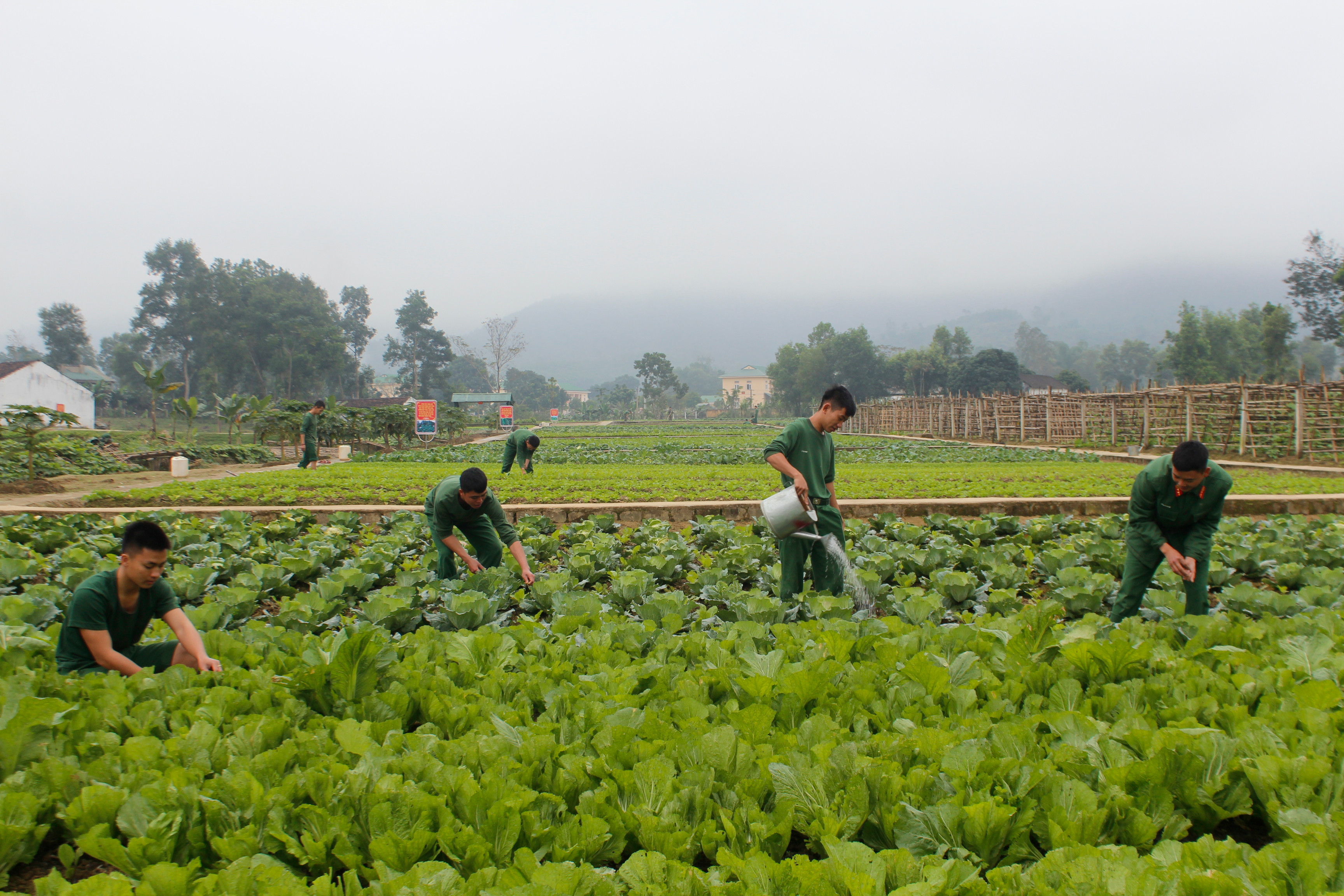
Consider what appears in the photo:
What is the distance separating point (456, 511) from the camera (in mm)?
5918

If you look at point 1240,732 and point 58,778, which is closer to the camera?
point 58,778

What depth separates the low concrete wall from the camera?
10.5m

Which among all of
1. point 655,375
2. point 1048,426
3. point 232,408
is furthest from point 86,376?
point 1048,426

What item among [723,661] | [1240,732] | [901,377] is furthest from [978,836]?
[901,377]

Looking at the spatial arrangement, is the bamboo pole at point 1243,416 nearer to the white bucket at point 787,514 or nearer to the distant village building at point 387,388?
the white bucket at point 787,514

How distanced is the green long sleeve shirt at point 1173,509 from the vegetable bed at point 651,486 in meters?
6.72

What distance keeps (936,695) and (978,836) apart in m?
0.99

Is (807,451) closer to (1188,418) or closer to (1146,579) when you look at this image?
(1146,579)

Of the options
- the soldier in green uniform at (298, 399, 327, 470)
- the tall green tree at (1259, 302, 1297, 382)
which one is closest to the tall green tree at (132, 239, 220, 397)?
the soldier in green uniform at (298, 399, 327, 470)

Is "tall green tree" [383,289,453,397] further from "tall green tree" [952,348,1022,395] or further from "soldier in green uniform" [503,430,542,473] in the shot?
"soldier in green uniform" [503,430,542,473]

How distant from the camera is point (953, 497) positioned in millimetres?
11477

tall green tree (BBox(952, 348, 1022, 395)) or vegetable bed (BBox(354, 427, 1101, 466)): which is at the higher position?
tall green tree (BBox(952, 348, 1022, 395))

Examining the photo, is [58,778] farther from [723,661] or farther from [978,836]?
[978,836]

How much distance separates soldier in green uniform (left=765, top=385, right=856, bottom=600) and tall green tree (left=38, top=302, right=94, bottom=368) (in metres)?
97.7
